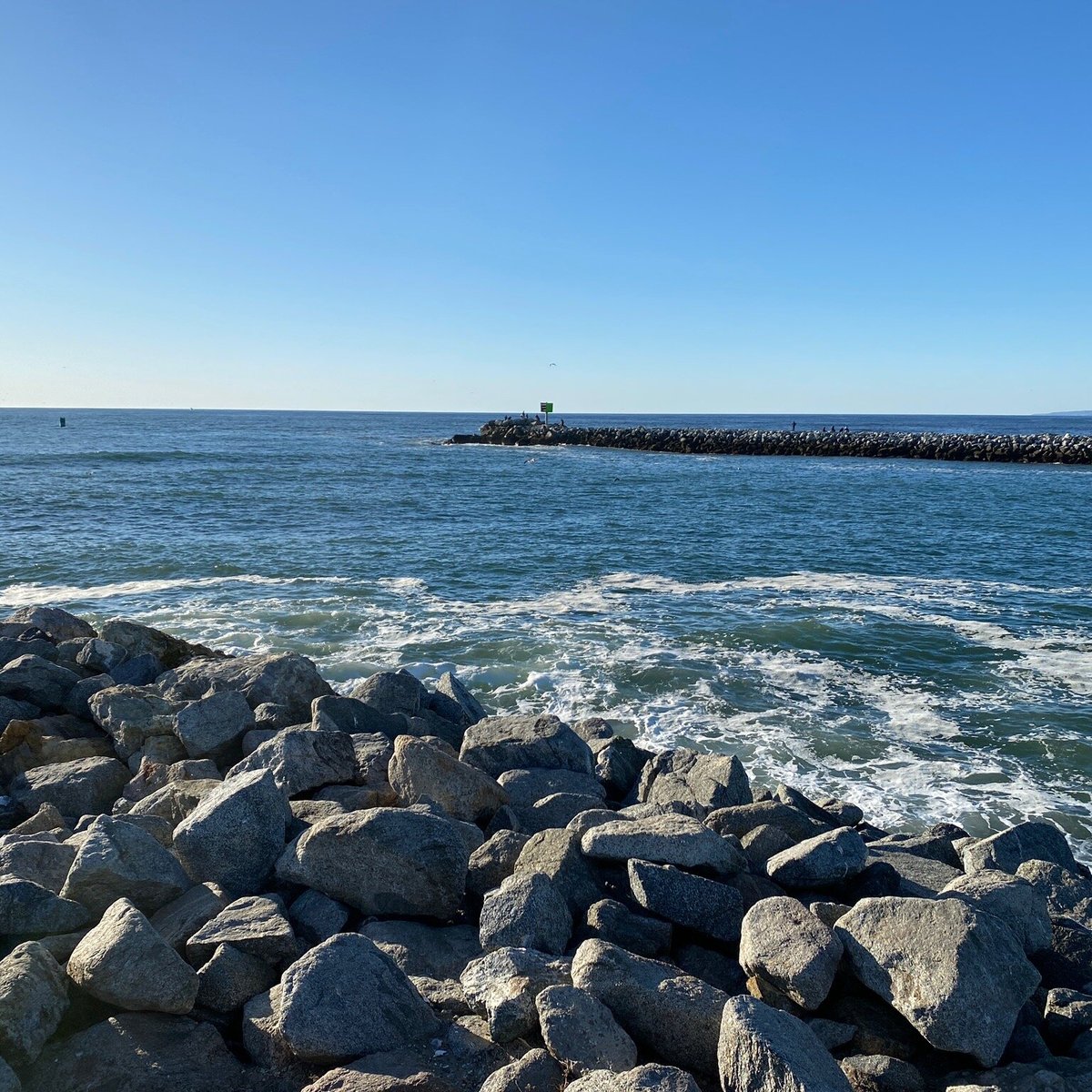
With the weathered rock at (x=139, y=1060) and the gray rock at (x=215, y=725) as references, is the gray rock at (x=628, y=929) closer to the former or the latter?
the weathered rock at (x=139, y=1060)

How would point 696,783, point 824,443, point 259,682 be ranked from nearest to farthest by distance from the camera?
1. point 696,783
2. point 259,682
3. point 824,443

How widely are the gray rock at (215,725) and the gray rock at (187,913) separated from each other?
300 cm

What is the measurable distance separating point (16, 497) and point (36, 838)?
3621 centimetres

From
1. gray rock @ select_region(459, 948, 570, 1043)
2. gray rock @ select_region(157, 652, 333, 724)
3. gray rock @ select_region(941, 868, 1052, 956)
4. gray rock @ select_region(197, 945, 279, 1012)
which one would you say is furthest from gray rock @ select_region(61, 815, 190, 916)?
gray rock @ select_region(941, 868, 1052, 956)

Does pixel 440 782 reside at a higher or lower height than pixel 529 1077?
higher

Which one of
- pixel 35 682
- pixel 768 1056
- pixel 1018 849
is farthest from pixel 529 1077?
pixel 35 682

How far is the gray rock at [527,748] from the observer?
802 centimetres

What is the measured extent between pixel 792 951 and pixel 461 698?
6.84 meters

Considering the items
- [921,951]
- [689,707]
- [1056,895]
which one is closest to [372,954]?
[921,951]

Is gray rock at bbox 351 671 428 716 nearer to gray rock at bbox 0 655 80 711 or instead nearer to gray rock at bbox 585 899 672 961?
gray rock at bbox 0 655 80 711

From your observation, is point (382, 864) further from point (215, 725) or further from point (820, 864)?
point (215, 725)

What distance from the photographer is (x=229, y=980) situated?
170 inches

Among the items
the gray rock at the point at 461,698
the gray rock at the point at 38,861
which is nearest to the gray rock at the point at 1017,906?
the gray rock at the point at 38,861

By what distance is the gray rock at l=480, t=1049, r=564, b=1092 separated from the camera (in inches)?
144
